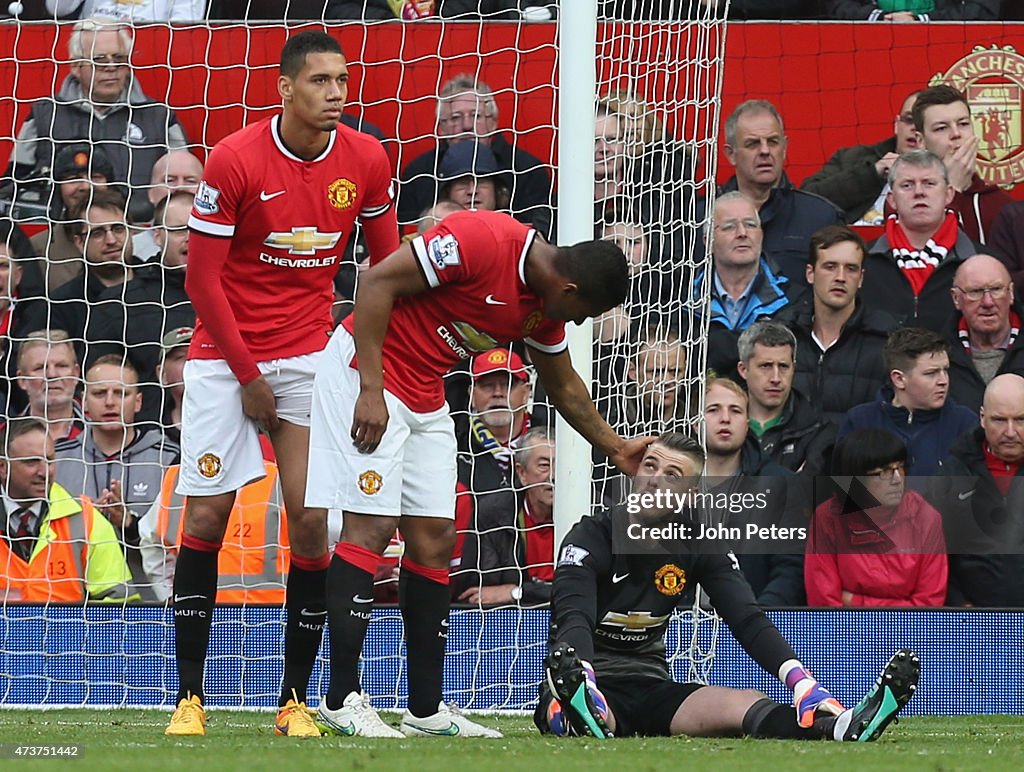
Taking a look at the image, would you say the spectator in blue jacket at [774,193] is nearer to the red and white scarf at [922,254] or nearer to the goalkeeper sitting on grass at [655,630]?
the red and white scarf at [922,254]

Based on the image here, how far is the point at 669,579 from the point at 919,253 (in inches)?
141

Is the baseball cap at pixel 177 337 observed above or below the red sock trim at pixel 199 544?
above

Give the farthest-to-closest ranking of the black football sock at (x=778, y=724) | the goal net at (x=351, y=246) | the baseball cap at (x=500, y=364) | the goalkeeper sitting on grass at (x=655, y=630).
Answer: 1. the baseball cap at (x=500, y=364)
2. the goal net at (x=351, y=246)
3. the goalkeeper sitting on grass at (x=655, y=630)
4. the black football sock at (x=778, y=724)

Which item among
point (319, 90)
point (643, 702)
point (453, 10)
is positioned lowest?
point (643, 702)

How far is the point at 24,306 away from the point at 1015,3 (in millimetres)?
5521

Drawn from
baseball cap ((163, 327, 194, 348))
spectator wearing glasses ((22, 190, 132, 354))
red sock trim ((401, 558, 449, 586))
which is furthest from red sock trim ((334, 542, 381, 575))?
spectator wearing glasses ((22, 190, 132, 354))

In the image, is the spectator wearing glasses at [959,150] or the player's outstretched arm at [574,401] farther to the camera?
the spectator wearing glasses at [959,150]

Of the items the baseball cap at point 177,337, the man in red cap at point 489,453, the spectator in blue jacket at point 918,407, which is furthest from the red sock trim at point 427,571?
the baseball cap at point 177,337

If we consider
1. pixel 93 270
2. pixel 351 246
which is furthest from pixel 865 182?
pixel 93 270

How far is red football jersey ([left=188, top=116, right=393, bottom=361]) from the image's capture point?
497cm

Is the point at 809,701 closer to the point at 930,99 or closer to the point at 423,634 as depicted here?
the point at 423,634

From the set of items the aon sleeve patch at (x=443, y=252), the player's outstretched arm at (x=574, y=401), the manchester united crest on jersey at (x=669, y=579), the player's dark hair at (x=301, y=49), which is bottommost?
the manchester united crest on jersey at (x=669, y=579)

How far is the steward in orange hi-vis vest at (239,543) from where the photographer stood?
7422 millimetres

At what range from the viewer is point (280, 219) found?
5.07m
